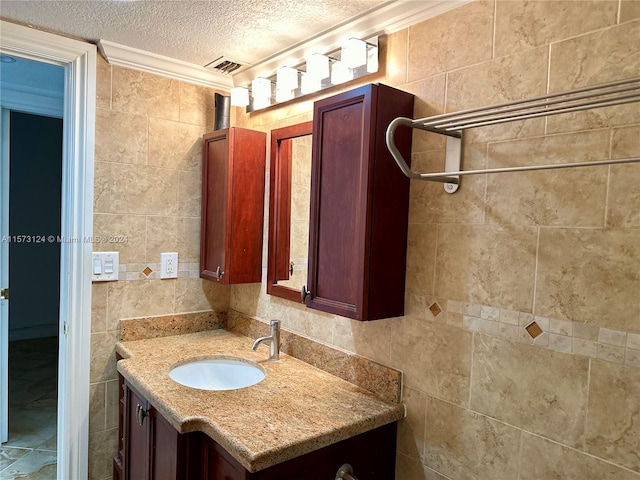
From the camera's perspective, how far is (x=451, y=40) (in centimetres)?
133

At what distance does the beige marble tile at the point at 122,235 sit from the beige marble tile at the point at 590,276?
5.62ft

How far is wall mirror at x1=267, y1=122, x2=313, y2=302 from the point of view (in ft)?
6.20

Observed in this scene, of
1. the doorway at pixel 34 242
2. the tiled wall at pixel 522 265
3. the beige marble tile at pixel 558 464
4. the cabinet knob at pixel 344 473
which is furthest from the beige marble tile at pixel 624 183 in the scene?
the doorway at pixel 34 242

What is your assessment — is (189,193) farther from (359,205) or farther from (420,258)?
(420,258)

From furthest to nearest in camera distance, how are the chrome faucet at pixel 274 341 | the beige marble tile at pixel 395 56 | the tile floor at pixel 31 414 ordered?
the tile floor at pixel 31 414, the chrome faucet at pixel 274 341, the beige marble tile at pixel 395 56

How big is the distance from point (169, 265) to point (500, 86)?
1.67m

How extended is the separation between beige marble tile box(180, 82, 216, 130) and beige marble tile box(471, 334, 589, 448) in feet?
5.56

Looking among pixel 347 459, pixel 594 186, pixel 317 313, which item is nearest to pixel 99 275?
pixel 317 313

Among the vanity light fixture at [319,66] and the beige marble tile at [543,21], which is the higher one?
the vanity light fixture at [319,66]

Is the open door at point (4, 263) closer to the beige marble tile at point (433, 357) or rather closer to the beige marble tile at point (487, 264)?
the beige marble tile at point (433, 357)

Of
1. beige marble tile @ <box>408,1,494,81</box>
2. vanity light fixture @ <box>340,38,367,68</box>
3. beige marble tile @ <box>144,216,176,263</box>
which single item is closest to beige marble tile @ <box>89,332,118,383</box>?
beige marble tile @ <box>144,216,176,263</box>

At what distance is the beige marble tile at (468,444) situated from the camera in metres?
1.18

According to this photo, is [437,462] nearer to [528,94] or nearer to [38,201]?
[528,94]

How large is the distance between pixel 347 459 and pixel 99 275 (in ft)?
4.44
